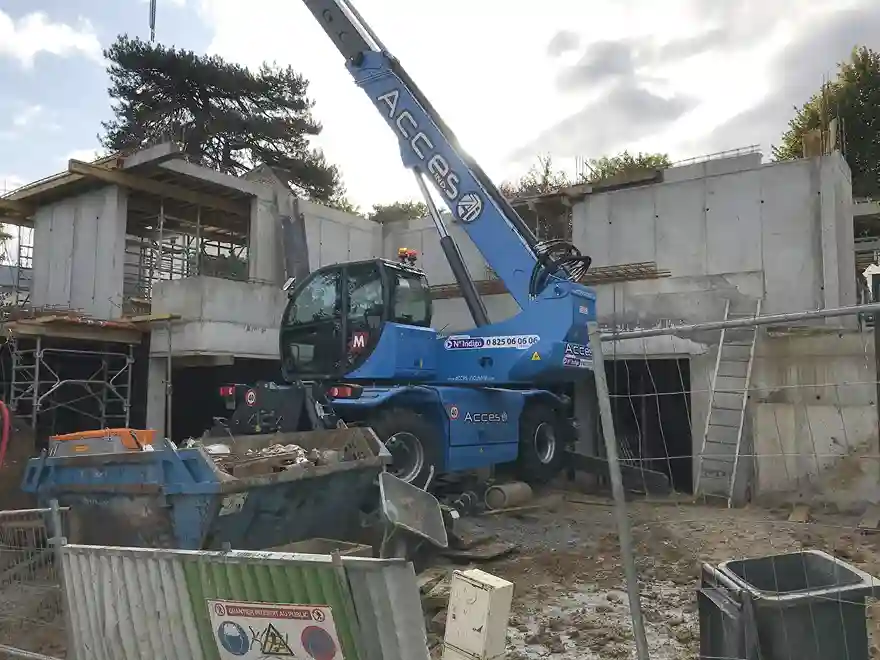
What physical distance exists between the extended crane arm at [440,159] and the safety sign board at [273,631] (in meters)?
7.14

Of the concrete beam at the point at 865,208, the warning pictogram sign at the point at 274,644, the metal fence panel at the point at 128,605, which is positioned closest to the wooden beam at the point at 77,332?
the metal fence panel at the point at 128,605

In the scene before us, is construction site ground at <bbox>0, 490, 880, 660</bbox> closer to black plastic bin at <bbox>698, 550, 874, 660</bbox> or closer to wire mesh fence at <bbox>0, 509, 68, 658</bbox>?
wire mesh fence at <bbox>0, 509, 68, 658</bbox>

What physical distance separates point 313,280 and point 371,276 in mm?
879

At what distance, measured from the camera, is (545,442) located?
35.9 feet

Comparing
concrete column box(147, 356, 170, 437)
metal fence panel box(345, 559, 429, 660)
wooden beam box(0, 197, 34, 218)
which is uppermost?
wooden beam box(0, 197, 34, 218)

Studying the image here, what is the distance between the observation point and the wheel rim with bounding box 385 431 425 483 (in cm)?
859

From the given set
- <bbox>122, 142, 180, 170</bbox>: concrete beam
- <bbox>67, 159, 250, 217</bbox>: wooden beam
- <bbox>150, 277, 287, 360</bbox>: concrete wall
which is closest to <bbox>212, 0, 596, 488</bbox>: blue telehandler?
<bbox>150, 277, 287, 360</bbox>: concrete wall

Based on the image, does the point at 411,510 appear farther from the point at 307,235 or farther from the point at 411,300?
the point at 307,235

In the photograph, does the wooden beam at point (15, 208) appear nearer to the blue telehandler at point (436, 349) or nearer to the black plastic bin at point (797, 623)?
the blue telehandler at point (436, 349)

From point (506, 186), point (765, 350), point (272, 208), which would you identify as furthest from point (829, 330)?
point (506, 186)

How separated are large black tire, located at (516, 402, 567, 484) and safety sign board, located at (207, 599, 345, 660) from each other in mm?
7446

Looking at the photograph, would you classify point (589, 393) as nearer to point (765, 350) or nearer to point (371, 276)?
point (765, 350)

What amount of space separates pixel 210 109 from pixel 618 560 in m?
Answer: 19.6

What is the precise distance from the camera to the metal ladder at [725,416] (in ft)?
32.0
